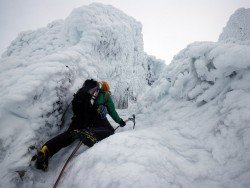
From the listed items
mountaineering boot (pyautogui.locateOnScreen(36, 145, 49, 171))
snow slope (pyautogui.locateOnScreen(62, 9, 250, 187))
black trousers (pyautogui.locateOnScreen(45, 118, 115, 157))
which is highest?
snow slope (pyautogui.locateOnScreen(62, 9, 250, 187))

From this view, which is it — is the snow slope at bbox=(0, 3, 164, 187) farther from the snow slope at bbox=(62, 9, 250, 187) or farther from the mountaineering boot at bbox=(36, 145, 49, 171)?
the snow slope at bbox=(62, 9, 250, 187)

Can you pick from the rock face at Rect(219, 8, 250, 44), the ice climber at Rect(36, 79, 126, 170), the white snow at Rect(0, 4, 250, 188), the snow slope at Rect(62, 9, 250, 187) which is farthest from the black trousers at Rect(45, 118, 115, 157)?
the rock face at Rect(219, 8, 250, 44)

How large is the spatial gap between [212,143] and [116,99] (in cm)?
513

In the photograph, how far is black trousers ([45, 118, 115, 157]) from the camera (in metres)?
3.28

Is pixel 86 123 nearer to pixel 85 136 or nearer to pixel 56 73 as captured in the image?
A: pixel 85 136

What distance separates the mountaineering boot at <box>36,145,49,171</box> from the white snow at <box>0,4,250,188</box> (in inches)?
3.8

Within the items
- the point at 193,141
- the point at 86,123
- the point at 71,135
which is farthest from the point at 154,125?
the point at 71,135

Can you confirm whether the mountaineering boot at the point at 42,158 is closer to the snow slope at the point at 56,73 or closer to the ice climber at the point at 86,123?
the ice climber at the point at 86,123

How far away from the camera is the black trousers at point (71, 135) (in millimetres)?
3279

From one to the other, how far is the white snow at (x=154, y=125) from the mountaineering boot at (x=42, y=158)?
0.32ft

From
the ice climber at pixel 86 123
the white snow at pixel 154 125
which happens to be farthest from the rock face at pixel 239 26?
the ice climber at pixel 86 123

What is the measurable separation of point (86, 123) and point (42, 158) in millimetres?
885

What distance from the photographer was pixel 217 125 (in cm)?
284

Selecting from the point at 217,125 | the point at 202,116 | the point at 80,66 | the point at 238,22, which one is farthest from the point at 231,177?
the point at 238,22
